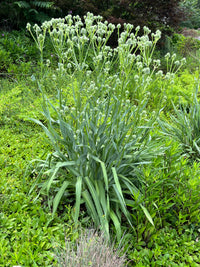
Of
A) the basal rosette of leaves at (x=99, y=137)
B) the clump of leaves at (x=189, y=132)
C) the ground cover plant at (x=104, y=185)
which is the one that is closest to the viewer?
the ground cover plant at (x=104, y=185)

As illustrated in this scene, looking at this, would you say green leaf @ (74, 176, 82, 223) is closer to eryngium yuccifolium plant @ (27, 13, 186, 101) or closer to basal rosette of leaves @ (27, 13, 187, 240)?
basal rosette of leaves @ (27, 13, 187, 240)

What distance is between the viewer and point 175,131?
358 centimetres

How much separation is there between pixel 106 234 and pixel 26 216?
30.4 inches

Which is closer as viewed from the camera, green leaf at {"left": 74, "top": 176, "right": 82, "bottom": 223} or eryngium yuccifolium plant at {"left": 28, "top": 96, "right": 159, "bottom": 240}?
green leaf at {"left": 74, "top": 176, "right": 82, "bottom": 223}

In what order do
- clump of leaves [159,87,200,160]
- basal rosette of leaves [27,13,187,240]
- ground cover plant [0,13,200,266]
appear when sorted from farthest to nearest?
1. clump of leaves [159,87,200,160]
2. basal rosette of leaves [27,13,187,240]
3. ground cover plant [0,13,200,266]

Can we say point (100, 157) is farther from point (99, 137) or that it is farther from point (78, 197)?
point (78, 197)

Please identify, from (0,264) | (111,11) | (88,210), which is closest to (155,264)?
(88,210)


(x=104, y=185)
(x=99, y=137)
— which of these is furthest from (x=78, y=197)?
(x=99, y=137)

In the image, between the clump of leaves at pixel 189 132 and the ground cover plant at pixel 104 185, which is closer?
the ground cover plant at pixel 104 185

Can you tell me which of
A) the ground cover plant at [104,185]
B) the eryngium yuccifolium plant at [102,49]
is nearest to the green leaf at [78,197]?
the ground cover plant at [104,185]

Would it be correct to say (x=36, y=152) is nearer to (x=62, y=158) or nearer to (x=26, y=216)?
(x=62, y=158)

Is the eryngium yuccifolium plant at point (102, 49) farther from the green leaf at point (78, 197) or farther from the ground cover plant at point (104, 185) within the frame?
the green leaf at point (78, 197)

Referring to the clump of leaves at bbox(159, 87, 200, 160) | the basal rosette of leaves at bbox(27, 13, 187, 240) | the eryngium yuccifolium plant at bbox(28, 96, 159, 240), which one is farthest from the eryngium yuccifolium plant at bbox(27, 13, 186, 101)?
the clump of leaves at bbox(159, 87, 200, 160)

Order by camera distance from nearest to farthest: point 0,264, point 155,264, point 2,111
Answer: point 0,264
point 155,264
point 2,111
